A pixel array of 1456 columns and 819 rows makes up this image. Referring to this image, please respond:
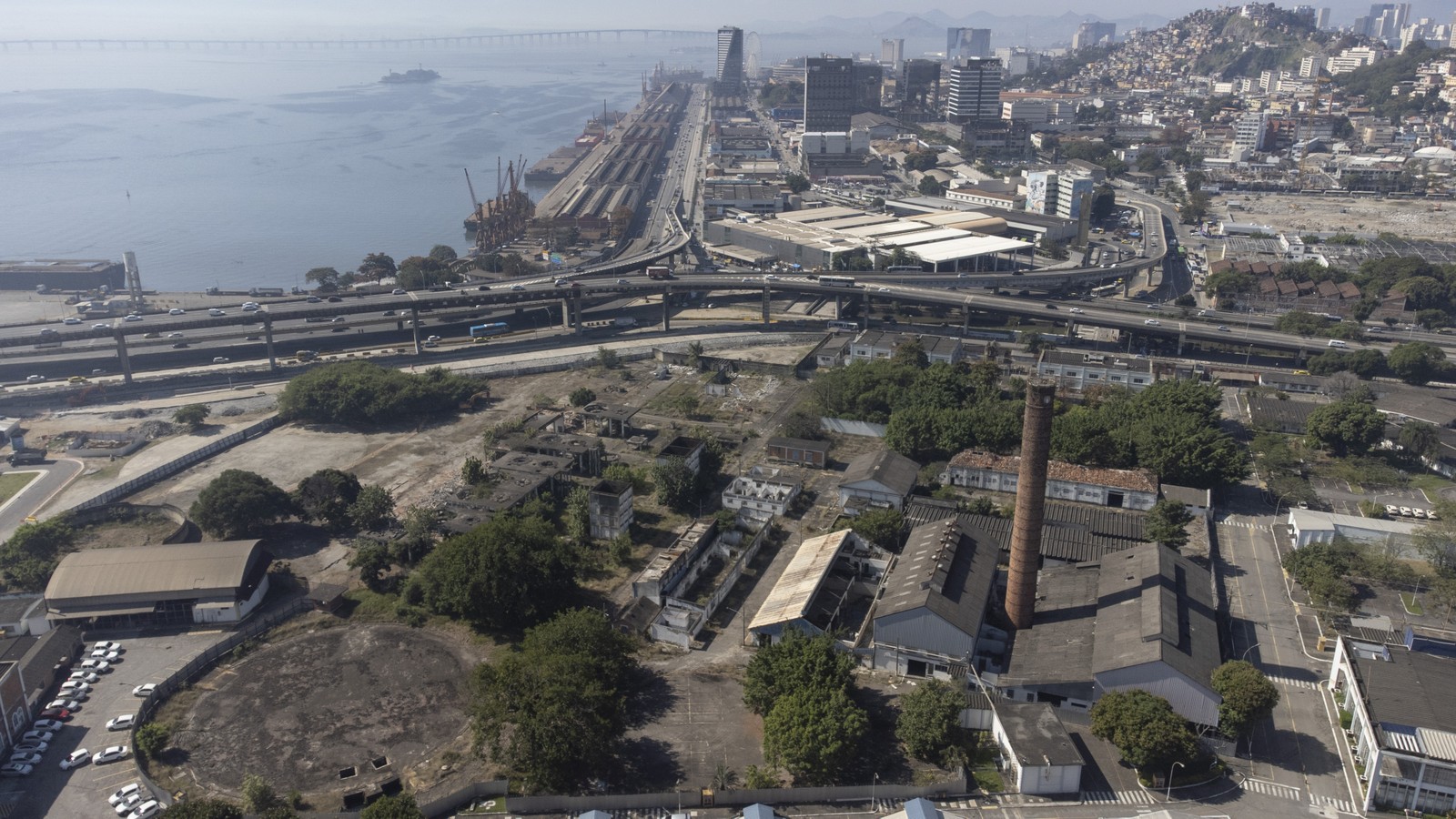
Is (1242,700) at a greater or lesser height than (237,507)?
greater

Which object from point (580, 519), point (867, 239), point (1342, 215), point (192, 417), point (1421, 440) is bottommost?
point (192, 417)

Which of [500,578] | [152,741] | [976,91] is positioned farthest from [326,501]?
[976,91]

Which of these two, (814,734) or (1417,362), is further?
(1417,362)

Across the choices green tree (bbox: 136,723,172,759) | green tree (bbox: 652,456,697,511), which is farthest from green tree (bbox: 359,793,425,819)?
green tree (bbox: 652,456,697,511)

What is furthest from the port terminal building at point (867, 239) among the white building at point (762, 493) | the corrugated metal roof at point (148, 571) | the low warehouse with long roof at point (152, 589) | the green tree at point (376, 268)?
the low warehouse with long roof at point (152, 589)

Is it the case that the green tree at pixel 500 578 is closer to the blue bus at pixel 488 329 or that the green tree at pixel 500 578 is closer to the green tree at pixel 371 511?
the green tree at pixel 371 511

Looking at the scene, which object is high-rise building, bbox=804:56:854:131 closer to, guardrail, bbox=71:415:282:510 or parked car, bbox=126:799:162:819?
guardrail, bbox=71:415:282:510

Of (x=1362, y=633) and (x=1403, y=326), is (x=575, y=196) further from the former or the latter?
(x=1362, y=633)

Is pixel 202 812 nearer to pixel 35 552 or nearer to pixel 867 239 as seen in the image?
pixel 35 552
